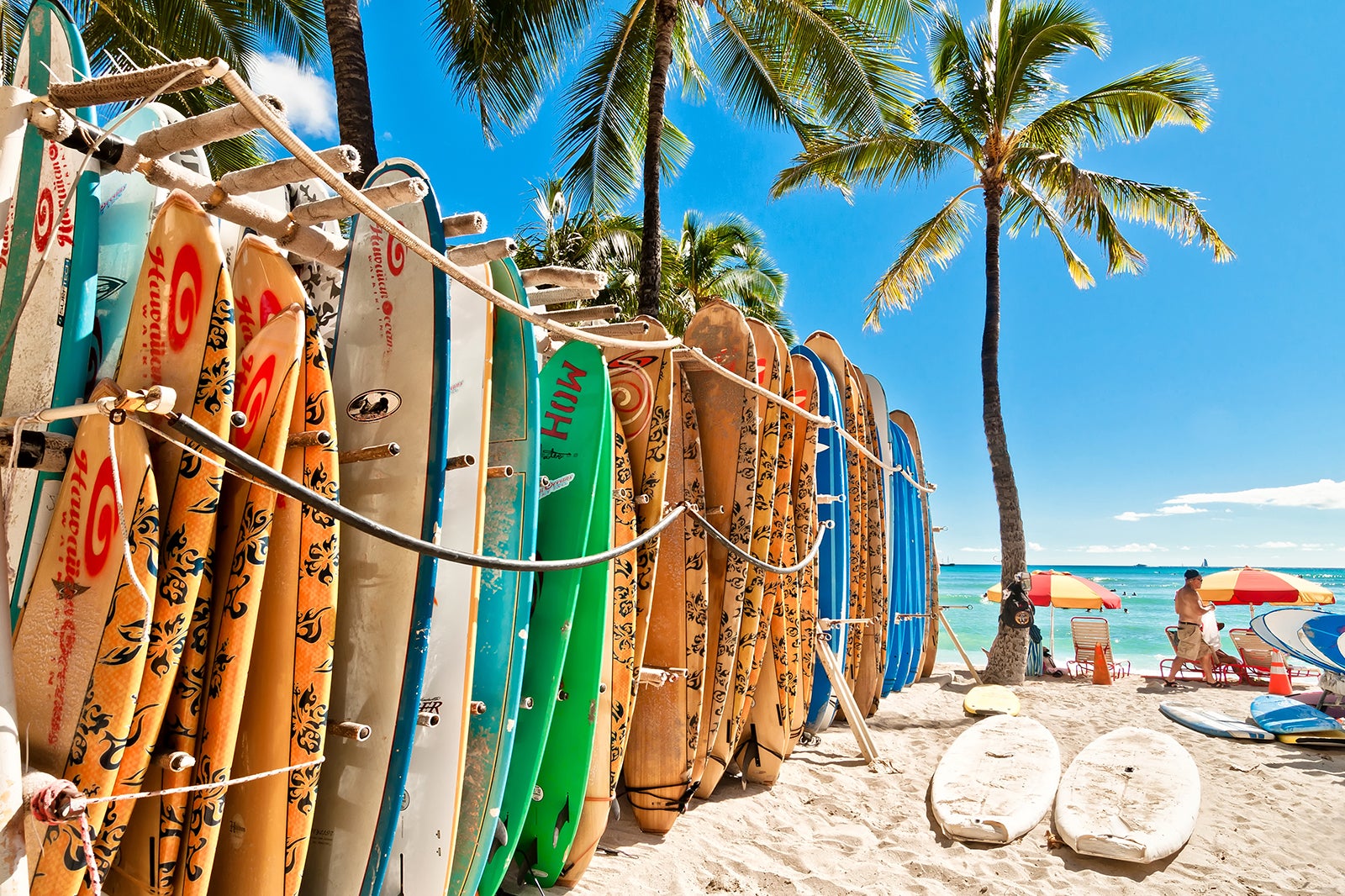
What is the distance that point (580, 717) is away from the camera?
110 inches

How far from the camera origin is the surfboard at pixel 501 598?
2277 millimetres

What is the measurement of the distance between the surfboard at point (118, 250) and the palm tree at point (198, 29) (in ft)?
25.3

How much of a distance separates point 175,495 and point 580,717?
167 cm

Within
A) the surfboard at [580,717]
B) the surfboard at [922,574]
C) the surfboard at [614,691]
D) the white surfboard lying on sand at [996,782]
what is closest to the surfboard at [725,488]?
the surfboard at [614,691]

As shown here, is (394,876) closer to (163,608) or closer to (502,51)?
(163,608)

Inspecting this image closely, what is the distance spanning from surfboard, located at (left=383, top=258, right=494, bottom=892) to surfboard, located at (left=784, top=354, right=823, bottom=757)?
2.28 metres

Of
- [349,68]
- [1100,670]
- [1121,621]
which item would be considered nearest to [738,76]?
[349,68]

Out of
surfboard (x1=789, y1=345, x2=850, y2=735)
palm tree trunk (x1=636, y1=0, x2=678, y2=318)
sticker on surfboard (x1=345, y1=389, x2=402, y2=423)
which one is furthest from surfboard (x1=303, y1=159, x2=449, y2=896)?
palm tree trunk (x1=636, y1=0, x2=678, y2=318)

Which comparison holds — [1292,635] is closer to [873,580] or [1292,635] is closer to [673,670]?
[873,580]

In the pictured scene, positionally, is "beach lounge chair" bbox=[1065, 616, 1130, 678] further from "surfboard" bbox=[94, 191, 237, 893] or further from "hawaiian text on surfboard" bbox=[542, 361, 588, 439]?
"surfboard" bbox=[94, 191, 237, 893]

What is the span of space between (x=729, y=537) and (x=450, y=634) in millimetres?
1716

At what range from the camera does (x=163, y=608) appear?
149cm

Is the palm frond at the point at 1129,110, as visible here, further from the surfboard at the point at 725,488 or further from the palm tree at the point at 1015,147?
the surfboard at the point at 725,488

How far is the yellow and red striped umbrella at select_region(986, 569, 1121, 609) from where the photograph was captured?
33.4 feet
